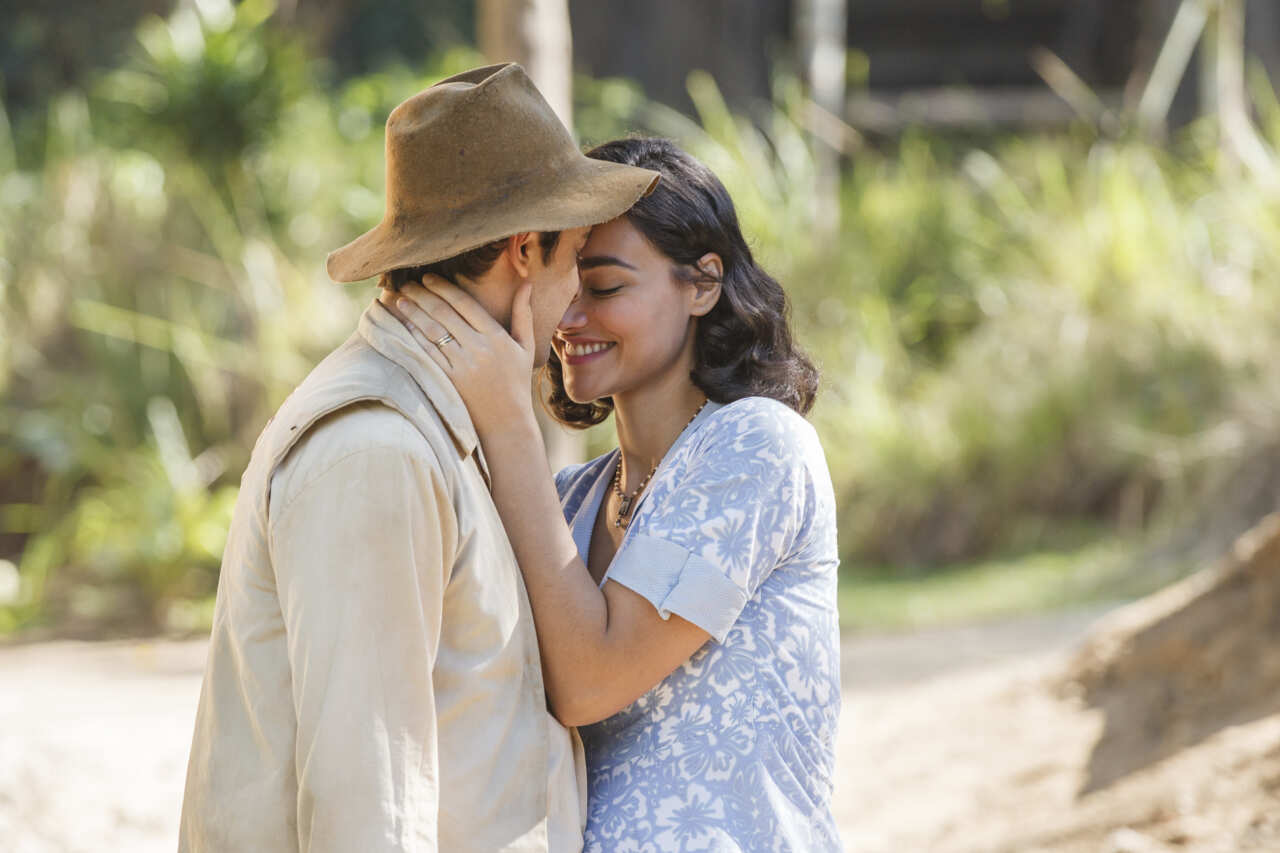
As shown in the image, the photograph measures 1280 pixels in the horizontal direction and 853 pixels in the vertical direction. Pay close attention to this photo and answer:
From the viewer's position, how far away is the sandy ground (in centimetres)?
384

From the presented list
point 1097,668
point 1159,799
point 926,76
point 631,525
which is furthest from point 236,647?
point 926,76

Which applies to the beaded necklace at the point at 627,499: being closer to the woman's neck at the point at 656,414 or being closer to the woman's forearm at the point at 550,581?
the woman's neck at the point at 656,414

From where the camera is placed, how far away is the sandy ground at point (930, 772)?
3.84 m

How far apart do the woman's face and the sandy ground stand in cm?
206

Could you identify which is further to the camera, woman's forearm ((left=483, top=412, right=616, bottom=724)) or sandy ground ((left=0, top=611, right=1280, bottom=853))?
sandy ground ((left=0, top=611, right=1280, bottom=853))

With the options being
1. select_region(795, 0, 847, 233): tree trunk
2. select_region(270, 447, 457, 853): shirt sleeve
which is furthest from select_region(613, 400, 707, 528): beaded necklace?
select_region(795, 0, 847, 233): tree trunk

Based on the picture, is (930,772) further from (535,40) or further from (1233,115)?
(1233,115)

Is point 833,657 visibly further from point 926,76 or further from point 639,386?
point 926,76

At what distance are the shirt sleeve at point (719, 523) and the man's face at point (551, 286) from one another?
287mm

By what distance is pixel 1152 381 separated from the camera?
845cm

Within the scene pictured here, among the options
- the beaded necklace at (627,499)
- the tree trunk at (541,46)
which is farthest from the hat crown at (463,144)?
the tree trunk at (541,46)

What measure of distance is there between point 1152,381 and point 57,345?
24.2 feet

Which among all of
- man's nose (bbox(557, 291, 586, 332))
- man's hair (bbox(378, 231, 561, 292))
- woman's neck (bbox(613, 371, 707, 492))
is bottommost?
woman's neck (bbox(613, 371, 707, 492))

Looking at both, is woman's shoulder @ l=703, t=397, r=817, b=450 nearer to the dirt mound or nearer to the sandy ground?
the sandy ground
